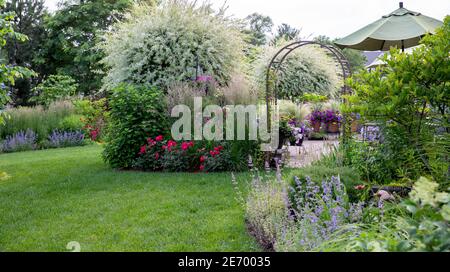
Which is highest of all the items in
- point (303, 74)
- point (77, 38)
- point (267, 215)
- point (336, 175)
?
point (77, 38)

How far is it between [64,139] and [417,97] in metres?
9.53

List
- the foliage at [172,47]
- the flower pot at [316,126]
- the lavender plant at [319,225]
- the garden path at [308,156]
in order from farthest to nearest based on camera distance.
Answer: the flower pot at [316,126] < the foliage at [172,47] < the garden path at [308,156] < the lavender plant at [319,225]

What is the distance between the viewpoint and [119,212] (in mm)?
4184

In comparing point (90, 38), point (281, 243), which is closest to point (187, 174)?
point (281, 243)

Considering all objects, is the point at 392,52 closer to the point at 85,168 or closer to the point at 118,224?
the point at 118,224

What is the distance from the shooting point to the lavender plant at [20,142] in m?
9.91

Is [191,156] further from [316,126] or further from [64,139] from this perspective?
[64,139]

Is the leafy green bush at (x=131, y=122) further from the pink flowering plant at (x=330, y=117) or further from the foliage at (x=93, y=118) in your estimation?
the pink flowering plant at (x=330, y=117)

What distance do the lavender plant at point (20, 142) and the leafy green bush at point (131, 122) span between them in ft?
13.7

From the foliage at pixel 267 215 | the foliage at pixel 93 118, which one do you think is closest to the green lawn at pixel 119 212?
the foliage at pixel 267 215

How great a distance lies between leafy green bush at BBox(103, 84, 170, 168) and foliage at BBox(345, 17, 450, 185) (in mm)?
4184

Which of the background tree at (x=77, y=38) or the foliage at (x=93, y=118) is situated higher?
the background tree at (x=77, y=38)

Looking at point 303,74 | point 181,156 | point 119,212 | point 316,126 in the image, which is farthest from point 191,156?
point 303,74

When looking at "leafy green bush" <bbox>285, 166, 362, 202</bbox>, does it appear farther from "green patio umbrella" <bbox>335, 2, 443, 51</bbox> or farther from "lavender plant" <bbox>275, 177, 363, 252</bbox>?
"green patio umbrella" <bbox>335, 2, 443, 51</bbox>
